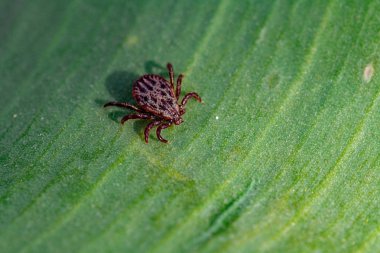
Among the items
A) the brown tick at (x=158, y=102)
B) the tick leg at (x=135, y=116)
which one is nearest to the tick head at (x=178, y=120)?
the brown tick at (x=158, y=102)

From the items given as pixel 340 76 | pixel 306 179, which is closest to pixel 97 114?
pixel 306 179

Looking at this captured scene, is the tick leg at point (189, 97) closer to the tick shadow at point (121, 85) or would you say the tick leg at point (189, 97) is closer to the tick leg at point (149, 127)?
the tick leg at point (149, 127)

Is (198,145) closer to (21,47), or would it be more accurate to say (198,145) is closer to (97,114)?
(97,114)

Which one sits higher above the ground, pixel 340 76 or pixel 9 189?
pixel 340 76

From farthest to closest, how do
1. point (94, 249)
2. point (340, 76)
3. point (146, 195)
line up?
point (340, 76) → point (146, 195) → point (94, 249)

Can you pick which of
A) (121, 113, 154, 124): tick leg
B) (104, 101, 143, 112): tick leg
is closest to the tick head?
(121, 113, 154, 124): tick leg

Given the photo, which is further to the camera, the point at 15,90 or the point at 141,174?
the point at 15,90

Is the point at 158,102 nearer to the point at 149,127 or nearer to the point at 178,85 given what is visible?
the point at 178,85

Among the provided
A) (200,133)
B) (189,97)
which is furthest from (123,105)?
(200,133)
